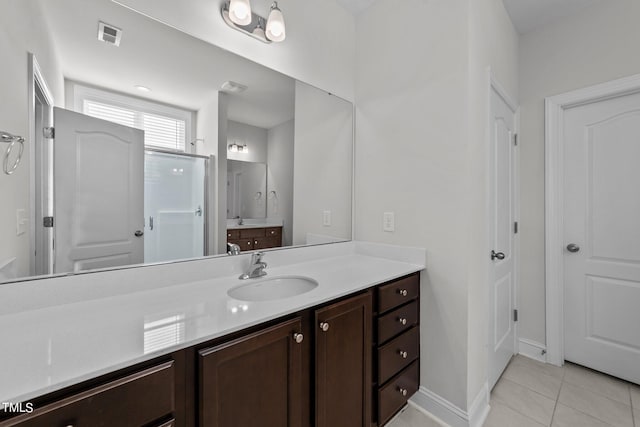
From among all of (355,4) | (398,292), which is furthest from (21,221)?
(355,4)

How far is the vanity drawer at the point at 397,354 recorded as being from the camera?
1362mm

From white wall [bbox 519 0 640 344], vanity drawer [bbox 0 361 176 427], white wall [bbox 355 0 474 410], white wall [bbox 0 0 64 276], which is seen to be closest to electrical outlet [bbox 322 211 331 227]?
white wall [bbox 355 0 474 410]

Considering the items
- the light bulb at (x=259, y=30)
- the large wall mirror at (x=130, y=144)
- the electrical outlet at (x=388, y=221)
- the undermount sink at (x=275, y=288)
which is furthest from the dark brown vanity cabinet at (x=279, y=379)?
the light bulb at (x=259, y=30)

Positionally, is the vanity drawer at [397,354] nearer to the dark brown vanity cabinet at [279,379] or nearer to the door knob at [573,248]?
the dark brown vanity cabinet at [279,379]

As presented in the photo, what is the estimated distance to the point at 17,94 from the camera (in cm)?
88

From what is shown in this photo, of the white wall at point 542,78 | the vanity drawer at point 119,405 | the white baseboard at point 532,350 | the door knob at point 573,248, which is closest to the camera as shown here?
the vanity drawer at point 119,405

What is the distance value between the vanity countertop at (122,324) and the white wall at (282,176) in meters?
0.39

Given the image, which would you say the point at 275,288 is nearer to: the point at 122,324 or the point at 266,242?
the point at 266,242

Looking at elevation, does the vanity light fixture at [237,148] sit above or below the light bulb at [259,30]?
below

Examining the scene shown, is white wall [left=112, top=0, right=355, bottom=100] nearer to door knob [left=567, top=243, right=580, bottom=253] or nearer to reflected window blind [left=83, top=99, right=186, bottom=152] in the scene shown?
reflected window blind [left=83, top=99, right=186, bottom=152]

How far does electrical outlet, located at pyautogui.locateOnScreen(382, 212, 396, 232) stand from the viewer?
1801 mm

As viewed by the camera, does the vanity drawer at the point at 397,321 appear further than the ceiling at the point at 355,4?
No

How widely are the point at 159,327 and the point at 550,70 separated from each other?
3063 millimetres

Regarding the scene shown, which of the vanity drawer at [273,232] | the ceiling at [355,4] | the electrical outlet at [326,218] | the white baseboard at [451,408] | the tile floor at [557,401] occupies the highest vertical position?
the ceiling at [355,4]
